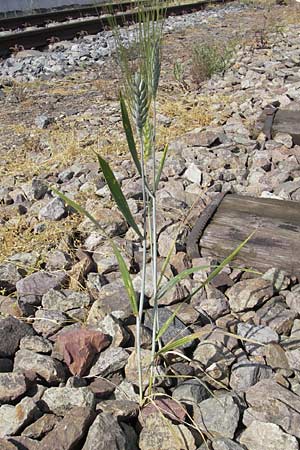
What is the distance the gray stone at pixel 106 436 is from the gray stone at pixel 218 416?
260mm

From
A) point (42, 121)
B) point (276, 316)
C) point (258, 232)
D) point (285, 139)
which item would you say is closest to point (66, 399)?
point (276, 316)

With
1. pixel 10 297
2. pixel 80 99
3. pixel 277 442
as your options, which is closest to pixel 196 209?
pixel 10 297

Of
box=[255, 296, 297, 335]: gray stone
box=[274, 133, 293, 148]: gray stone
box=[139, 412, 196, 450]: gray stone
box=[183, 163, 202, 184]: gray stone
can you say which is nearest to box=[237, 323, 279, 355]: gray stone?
box=[255, 296, 297, 335]: gray stone

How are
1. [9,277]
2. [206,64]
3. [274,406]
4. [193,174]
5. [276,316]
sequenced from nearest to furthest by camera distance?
1. [274,406]
2. [276,316]
3. [9,277]
4. [193,174]
5. [206,64]

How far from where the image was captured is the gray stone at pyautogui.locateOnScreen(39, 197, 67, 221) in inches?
121

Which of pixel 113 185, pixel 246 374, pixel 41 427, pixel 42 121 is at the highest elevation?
pixel 113 185

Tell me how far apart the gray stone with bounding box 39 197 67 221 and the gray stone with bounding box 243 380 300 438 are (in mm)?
1667

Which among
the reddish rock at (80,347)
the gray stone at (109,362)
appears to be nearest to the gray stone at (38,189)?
the reddish rock at (80,347)

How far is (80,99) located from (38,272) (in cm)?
399

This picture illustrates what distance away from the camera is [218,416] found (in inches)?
66.1

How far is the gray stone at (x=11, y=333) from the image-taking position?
1.97 metres

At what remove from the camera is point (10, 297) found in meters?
2.42

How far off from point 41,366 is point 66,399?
203mm

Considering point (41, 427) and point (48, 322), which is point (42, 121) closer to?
point (48, 322)
